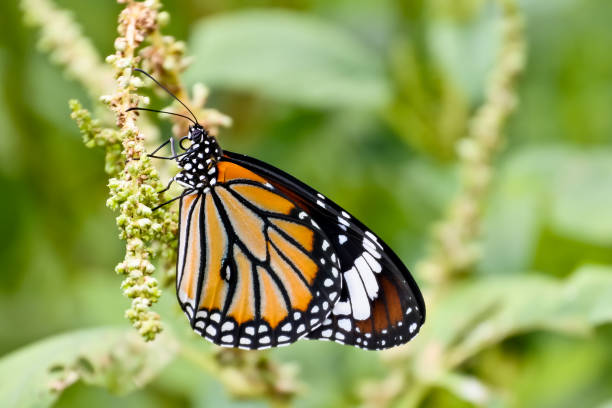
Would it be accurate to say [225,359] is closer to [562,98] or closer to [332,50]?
[332,50]

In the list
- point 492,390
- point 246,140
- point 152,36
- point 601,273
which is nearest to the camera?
point 152,36

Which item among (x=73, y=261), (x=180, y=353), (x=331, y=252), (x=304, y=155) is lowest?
(x=180, y=353)

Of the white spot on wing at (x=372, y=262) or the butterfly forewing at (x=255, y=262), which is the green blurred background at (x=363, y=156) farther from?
the white spot on wing at (x=372, y=262)

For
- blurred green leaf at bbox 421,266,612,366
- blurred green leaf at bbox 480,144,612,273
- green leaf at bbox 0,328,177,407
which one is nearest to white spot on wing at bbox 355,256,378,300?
blurred green leaf at bbox 421,266,612,366

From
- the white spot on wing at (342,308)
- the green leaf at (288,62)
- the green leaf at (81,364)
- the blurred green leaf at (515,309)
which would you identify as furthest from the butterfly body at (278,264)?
the green leaf at (288,62)

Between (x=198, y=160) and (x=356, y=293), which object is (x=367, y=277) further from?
(x=198, y=160)

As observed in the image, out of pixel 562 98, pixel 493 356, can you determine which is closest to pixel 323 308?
pixel 493 356
